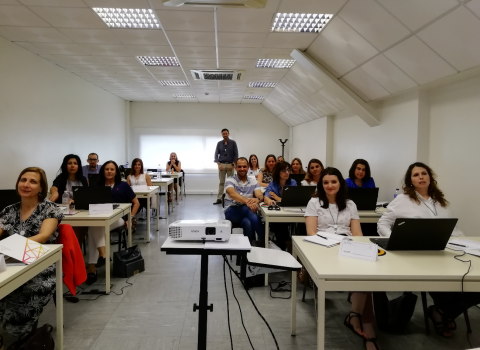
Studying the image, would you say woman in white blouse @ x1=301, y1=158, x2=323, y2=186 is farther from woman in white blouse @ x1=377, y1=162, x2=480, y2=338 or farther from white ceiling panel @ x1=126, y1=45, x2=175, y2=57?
white ceiling panel @ x1=126, y1=45, x2=175, y2=57

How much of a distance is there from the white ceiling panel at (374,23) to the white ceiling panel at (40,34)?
12.0ft

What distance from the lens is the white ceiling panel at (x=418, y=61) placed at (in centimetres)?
295

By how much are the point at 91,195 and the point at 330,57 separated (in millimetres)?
3610

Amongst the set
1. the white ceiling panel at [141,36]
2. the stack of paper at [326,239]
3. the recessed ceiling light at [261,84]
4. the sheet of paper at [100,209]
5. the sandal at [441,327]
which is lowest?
the sandal at [441,327]

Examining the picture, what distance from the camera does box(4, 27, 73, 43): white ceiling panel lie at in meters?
3.86

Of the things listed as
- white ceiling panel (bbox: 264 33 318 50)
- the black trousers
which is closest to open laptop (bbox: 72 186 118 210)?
white ceiling panel (bbox: 264 33 318 50)

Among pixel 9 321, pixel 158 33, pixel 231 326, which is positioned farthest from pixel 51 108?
pixel 231 326

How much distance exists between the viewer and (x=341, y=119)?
21.4ft

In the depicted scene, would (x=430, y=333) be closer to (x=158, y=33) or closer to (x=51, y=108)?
(x=158, y=33)

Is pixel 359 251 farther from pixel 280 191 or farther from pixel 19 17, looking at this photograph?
pixel 19 17

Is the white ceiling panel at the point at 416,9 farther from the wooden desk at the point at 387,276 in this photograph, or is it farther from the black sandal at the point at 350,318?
the black sandal at the point at 350,318

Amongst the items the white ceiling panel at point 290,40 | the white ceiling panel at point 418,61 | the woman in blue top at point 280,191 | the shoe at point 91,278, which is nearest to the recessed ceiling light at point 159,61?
the white ceiling panel at point 290,40

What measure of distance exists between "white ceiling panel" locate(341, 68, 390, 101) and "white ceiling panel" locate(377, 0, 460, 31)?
127 cm

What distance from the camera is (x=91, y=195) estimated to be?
10.1 feet
